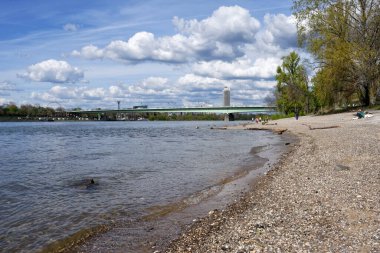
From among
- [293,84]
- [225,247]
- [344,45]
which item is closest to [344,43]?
[344,45]

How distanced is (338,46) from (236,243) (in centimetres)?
5115

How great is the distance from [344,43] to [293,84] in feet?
132

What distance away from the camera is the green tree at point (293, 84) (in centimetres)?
9194

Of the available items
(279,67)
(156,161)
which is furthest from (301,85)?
(156,161)

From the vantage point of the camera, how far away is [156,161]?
26.9 meters

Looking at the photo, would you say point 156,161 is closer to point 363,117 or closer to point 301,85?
point 363,117

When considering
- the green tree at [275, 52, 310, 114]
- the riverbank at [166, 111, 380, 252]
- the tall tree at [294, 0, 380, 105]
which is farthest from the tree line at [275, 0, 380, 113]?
the riverbank at [166, 111, 380, 252]

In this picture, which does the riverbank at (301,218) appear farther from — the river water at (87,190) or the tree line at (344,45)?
the tree line at (344,45)

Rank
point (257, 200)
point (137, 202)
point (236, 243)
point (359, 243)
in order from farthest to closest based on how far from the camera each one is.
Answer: point (137, 202) → point (257, 200) → point (236, 243) → point (359, 243)

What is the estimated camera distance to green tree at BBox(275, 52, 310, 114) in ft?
302

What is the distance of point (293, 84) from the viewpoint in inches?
3642

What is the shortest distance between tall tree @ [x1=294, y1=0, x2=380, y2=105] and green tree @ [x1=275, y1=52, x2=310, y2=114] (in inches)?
1293

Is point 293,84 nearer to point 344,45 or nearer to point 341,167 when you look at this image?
point 344,45

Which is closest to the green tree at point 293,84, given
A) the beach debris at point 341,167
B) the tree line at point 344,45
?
the tree line at point 344,45
